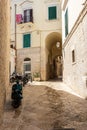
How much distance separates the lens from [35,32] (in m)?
23.9

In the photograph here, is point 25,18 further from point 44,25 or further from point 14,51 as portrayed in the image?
point 14,51

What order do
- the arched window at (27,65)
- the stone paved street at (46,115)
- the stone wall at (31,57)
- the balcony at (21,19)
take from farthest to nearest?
the balcony at (21,19)
the arched window at (27,65)
the stone wall at (31,57)
the stone paved street at (46,115)

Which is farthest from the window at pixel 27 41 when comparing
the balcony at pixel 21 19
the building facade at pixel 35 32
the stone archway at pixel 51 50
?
the stone archway at pixel 51 50

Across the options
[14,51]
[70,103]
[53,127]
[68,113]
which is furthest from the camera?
[14,51]

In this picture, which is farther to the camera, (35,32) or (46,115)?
(35,32)

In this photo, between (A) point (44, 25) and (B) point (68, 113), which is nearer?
(B) point (68, 113)

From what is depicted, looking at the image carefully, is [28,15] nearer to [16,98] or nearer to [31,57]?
[31,57]

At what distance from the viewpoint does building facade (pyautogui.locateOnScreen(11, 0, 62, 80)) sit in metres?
23.4

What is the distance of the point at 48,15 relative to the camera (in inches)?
928

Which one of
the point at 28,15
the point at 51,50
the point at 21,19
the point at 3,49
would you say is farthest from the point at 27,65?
the point at 3,49

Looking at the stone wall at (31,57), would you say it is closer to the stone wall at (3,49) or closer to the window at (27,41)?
the window at (27,41)

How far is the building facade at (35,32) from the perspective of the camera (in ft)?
76.8

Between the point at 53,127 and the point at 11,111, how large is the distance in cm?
252

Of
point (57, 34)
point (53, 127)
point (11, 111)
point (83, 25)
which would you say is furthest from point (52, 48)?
point (53, 127)
